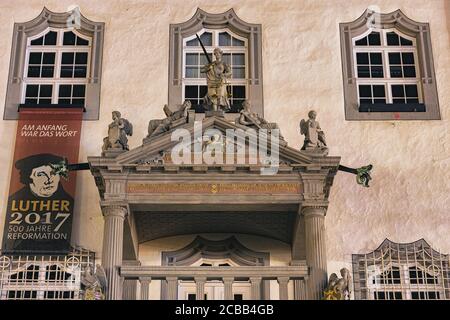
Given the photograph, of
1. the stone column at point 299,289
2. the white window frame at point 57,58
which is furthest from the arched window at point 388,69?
the white window frame at point 57,58

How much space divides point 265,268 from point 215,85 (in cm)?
455

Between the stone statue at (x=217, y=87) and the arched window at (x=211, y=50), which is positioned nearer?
the stone statue at (x=217, y=87)

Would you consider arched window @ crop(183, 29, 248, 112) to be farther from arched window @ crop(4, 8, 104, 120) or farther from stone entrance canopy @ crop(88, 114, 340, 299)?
stone entrance canopy @ crop(88, 114, 340, 299)

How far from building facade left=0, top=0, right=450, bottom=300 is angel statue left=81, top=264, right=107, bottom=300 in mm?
310

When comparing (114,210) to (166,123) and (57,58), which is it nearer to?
(166,123)

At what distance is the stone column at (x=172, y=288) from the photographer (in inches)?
720

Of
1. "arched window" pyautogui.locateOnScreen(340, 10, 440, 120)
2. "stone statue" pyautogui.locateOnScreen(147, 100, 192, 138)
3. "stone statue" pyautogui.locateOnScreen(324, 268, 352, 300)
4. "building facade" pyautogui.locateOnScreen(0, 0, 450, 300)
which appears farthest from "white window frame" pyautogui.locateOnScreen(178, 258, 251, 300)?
"arched window" pyautogui.locateOnScreen(340, 10, 440, 120)

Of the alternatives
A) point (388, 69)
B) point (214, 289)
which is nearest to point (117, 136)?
point (214, 289)

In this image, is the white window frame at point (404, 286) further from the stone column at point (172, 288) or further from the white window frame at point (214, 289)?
the stone column at point (172, 288)

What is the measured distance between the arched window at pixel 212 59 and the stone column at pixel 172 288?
21.6 ft

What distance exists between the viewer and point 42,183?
75.4ft

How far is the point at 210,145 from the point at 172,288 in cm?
313
